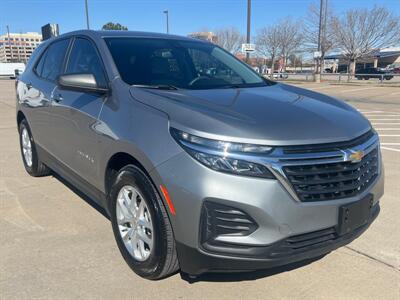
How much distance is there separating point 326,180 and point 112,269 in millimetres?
1695

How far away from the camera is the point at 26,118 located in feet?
17.0

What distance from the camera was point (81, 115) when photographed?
3508mm

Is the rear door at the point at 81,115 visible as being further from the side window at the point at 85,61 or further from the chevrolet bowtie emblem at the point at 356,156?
the chevrolet bowtie emblem at the point at 356,156

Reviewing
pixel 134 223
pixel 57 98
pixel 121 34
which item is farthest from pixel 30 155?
pixel 134 223

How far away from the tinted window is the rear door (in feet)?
0.80

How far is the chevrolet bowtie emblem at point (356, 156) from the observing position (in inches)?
99.9

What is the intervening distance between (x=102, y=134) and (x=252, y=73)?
1.79 meters

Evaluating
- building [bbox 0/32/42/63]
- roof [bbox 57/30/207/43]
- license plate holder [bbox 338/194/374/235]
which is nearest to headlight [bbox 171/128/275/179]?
license plate holder [bbox 338/194/374/235]

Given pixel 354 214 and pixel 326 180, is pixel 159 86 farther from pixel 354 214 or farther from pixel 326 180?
pixel 354 214

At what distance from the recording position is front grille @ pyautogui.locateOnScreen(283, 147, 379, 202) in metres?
2.36

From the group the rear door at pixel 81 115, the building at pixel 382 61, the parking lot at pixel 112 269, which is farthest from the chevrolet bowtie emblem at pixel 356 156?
the building at pixel 382 61

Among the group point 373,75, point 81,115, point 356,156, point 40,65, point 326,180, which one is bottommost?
point 373,75

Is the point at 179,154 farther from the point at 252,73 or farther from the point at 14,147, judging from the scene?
the point at 14,147

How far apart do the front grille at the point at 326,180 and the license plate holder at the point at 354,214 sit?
0.22ft
